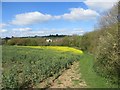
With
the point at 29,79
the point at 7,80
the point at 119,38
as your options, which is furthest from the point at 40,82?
the point at 119,38

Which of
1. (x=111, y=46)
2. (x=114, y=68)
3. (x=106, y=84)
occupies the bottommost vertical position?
(x=106, y=84)

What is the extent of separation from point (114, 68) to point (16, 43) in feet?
234

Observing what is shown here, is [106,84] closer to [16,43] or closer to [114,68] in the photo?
[114,68]

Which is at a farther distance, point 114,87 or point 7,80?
point 114,87

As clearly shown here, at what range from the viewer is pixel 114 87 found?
1525cm

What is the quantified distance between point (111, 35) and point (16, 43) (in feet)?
234

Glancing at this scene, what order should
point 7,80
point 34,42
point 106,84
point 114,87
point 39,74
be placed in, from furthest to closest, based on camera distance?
point 34,42 → point 39,74 → point 106,84 → point 114,87 → point 7,80

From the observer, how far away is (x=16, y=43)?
85062 millimetres

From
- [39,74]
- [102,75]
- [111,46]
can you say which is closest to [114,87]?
[111,46]

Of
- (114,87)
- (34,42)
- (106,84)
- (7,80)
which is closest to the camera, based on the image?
(7,80)

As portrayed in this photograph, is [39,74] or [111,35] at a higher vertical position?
[111,35]

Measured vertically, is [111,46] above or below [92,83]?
above

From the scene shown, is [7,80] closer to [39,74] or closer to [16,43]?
[39,74]

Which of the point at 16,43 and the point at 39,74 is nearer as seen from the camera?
the point at 39,74
